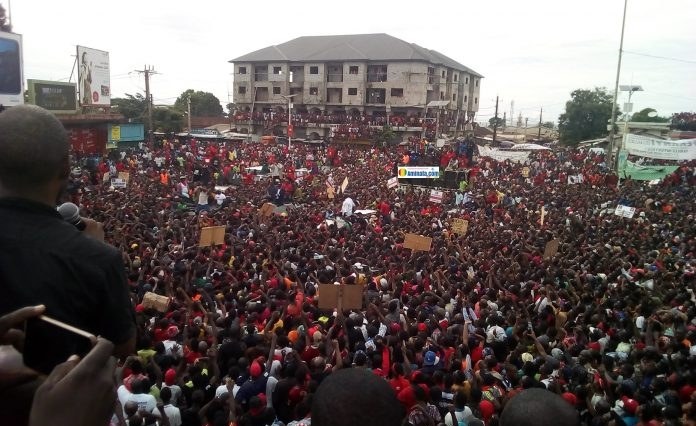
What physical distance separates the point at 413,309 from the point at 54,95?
86.6 ft

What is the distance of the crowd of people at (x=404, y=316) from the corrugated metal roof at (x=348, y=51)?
126ft

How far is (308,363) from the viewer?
547 centimetres

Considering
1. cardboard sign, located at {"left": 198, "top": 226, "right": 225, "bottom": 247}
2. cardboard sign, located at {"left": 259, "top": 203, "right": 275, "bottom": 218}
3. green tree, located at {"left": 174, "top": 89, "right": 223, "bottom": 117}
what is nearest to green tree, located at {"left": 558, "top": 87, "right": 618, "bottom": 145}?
green tree, located at {"left": 174, "top": 89, "right": 223, "bottom": 117}

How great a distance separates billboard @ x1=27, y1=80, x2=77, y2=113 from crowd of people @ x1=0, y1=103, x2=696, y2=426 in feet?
41.5

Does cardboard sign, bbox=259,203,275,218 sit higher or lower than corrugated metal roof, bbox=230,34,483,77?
lower

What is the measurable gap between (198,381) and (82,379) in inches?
155

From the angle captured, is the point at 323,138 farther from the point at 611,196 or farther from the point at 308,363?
the point at 308,363

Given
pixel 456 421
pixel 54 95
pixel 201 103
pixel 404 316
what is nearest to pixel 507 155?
pixel 54 95

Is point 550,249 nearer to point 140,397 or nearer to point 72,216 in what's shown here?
point 140,397

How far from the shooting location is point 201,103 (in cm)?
Answer: 6275

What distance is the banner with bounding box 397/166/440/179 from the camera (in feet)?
70.0

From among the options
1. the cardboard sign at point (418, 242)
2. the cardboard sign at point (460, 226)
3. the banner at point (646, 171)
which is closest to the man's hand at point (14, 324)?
the cardboard sign at point (418, 242)

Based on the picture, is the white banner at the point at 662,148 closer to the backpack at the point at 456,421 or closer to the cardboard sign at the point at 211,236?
the cardboard sign at the point at 211,236

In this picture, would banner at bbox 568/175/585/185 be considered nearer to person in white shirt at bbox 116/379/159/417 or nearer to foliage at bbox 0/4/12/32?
person in white shirt at bbox 116/379/159/417
